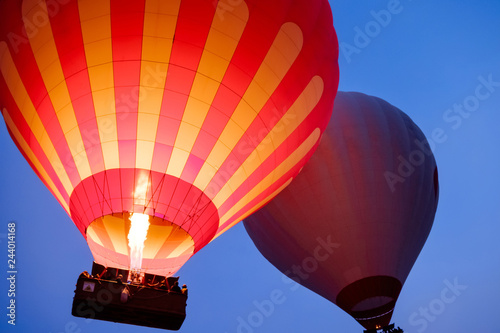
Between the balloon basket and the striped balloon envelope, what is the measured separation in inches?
24.3

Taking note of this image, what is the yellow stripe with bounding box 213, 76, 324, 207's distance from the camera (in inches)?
230

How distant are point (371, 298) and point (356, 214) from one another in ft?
5.41

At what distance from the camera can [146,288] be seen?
5.12 meters

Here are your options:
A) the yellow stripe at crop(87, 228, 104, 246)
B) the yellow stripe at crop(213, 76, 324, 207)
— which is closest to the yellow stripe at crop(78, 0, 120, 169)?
the yellow stripe at crop(87, 228, 104, 246)

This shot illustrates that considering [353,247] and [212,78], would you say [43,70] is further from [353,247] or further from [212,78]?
[353,247]

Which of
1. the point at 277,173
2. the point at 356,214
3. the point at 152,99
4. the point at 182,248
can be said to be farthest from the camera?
the point at 356,214

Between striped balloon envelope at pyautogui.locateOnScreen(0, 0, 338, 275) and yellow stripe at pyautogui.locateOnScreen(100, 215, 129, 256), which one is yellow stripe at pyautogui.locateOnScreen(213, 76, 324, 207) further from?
yellow stripe at pyautogui.locateOnScreen(100, 215, 129, 256)

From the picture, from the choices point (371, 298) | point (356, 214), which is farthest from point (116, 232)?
point (371, 298)

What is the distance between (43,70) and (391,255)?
7113 mm

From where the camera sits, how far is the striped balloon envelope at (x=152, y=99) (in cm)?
512

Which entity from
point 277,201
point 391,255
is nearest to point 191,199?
point 277,201

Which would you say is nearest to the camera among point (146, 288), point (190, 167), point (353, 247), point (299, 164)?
point (146, 288)

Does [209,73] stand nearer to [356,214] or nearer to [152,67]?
[152,67]

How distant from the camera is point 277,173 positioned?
21.0 feet
